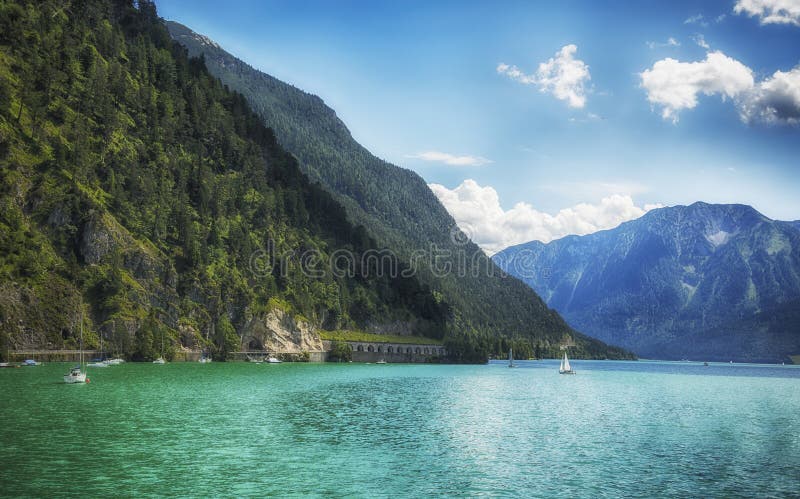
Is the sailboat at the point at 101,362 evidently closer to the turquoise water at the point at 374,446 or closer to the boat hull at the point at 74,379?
the boat hull at the point at 74,379

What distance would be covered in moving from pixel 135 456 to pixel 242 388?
62.6 m

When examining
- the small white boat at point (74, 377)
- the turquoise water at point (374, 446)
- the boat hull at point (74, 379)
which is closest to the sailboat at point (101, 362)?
the small white boat at point (74, 377)

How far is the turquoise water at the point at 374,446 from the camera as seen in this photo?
130 ft

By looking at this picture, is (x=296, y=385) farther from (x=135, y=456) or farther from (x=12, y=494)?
(x=12, y=494)

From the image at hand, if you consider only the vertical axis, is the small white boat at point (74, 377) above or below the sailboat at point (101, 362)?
above

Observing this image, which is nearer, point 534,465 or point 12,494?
point 12,494

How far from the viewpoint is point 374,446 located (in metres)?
53.6

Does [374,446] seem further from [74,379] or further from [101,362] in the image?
[101,362]

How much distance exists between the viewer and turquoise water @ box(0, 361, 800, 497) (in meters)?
39.6

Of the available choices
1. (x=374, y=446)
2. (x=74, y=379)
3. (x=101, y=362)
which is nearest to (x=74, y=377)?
(x=74, y=379)

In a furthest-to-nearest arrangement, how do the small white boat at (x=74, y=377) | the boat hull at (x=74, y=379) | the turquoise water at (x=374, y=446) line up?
the small white boat at (x=74, y=377)
the boat hull at (x=74, y=379)
the turquoise water at (x=374, y=446)

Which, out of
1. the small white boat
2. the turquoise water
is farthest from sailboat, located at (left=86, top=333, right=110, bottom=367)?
the turquoise water

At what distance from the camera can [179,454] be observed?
47.5 metres

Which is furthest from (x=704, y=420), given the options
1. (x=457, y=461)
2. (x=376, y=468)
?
(x=376, y=468)
